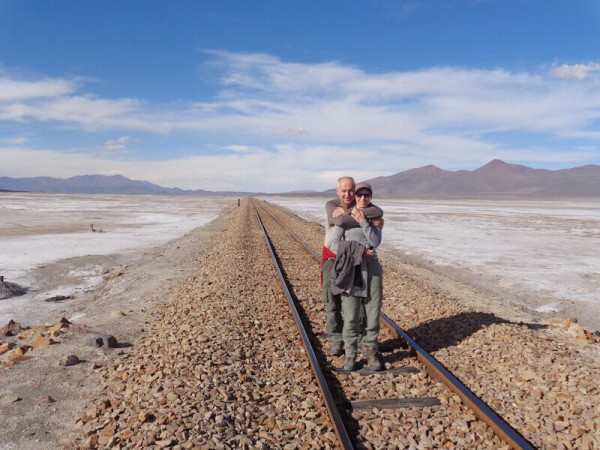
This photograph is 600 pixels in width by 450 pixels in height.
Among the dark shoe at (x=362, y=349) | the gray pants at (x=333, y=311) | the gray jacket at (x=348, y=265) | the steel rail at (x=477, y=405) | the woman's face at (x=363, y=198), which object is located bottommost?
the steel rail at (x=477, y=405)

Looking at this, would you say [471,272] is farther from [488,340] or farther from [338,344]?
[338,344]

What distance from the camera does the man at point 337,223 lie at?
16.4 ft

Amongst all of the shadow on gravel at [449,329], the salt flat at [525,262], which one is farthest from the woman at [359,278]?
the salt flat at [525,262]

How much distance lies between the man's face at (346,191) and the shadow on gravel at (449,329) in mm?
2453

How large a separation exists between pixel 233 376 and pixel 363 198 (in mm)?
2440

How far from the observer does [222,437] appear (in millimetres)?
3977

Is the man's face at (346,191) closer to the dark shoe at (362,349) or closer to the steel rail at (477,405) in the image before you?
the dark shoe at (362,349)

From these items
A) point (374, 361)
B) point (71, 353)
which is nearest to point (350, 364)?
point (374, 361)

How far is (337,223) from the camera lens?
5.06 m

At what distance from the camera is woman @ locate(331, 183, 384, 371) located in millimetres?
4961

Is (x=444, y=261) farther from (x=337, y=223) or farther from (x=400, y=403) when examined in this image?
(x=400, y=403)

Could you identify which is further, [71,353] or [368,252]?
[71,353]

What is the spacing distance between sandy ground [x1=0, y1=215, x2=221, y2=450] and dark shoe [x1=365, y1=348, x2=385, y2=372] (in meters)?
3.01

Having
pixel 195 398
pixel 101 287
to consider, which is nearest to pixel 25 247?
pixel 101 287
